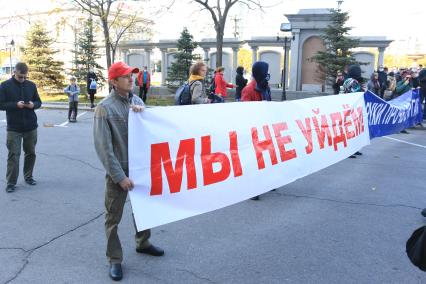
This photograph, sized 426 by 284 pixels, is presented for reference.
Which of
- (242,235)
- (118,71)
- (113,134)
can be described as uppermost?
(118,71)

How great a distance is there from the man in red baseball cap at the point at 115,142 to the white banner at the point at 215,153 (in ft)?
0.33

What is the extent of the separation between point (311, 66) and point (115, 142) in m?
21.4

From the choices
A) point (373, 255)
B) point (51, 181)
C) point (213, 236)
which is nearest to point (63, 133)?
point (51, 181)

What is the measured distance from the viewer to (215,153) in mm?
4047

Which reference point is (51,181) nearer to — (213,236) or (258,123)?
(213,236)

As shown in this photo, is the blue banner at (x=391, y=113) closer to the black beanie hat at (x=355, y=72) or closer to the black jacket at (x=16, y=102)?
the black beanie hat at (x=355, y=72)

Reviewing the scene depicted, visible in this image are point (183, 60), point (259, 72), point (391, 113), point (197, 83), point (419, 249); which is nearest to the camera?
point (419, 249)

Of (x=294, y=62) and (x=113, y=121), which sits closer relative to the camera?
(x=113, y=121)

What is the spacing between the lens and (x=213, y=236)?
15.2 feet

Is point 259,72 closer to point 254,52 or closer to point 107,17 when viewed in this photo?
point 254,52

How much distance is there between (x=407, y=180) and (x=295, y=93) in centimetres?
1578

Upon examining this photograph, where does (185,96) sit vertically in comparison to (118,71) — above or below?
below

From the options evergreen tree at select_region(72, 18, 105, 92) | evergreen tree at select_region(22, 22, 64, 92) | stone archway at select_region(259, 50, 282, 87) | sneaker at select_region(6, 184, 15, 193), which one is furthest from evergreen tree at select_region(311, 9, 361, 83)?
evergreen tree at select_region(22, 22, 64, 92)

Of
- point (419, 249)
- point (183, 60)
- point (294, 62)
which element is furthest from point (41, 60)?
point (419, 249)
